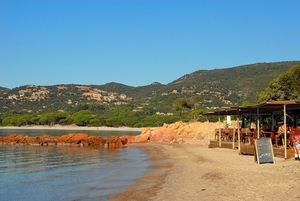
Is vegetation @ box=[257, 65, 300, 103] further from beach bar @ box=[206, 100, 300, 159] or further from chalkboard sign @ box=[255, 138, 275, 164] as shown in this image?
chalkboard sign @ box=[255, 138, 275, 164]

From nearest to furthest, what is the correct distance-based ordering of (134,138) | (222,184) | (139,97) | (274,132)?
(222,184), (274,132), (134,138), (139,97)

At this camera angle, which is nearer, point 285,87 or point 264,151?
point 264,151

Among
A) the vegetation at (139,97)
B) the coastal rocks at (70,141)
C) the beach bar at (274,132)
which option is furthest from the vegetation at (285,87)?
the vegetation at (139,97)

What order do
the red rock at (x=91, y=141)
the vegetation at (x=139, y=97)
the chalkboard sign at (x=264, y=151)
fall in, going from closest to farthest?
the chalkboard sign at (x=264, y=151) → the red rock at (x=91, y=141) → the vegetation at (x=139, y=97)

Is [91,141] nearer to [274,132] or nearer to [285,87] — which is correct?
[285,87]

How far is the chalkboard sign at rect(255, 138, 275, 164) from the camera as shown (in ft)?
47.9

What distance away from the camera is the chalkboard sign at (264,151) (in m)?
14.6

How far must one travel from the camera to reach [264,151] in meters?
14.8

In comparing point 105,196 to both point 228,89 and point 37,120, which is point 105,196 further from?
point 228,89

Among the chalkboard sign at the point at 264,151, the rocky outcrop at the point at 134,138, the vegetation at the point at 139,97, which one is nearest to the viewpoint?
the chalkboard sign at the point at 264,151

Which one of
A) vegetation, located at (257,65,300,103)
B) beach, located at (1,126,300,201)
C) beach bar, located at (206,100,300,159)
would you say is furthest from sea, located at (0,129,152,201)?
vegetation, located at (257,65,300,103)

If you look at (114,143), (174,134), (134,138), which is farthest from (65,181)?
(134,138)

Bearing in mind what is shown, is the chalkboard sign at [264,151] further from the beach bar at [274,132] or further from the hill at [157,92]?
the hill at [157,92]

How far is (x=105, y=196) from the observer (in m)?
11.1
